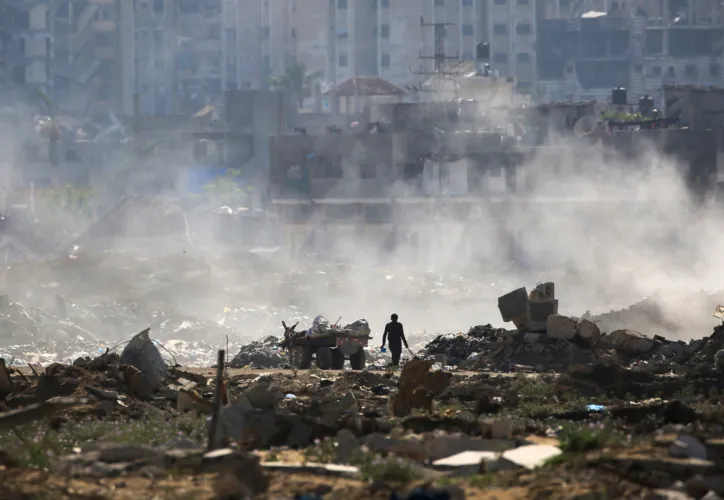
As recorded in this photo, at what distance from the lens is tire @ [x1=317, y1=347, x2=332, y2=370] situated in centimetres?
2070

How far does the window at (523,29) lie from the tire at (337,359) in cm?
8529

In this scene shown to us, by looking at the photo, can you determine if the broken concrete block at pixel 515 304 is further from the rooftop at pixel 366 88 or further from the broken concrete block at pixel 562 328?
the rooftop at pixel 366 88

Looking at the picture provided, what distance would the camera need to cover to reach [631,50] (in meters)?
99.2

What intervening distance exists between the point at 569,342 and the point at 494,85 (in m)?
51.5

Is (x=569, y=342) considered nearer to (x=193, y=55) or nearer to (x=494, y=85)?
(x=494, y=85)

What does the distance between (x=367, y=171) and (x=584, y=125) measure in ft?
31.0

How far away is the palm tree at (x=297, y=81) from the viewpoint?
96.3m

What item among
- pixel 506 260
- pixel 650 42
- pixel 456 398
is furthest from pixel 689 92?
pixel 456 398

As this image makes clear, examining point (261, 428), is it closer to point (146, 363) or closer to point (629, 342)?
point (146, 363)

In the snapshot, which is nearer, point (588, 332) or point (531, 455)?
point (531, 455)

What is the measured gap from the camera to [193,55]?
111375 millimetres

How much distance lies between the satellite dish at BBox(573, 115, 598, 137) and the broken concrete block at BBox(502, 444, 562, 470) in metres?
52.2

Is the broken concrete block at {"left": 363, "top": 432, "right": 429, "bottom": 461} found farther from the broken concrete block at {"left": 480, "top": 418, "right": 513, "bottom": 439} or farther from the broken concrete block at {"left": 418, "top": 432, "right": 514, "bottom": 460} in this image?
the broken concrete block at {"left": 480, "top": 418, "right": 513, "bottom": 439}

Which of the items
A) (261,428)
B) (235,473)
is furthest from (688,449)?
(261,428)
